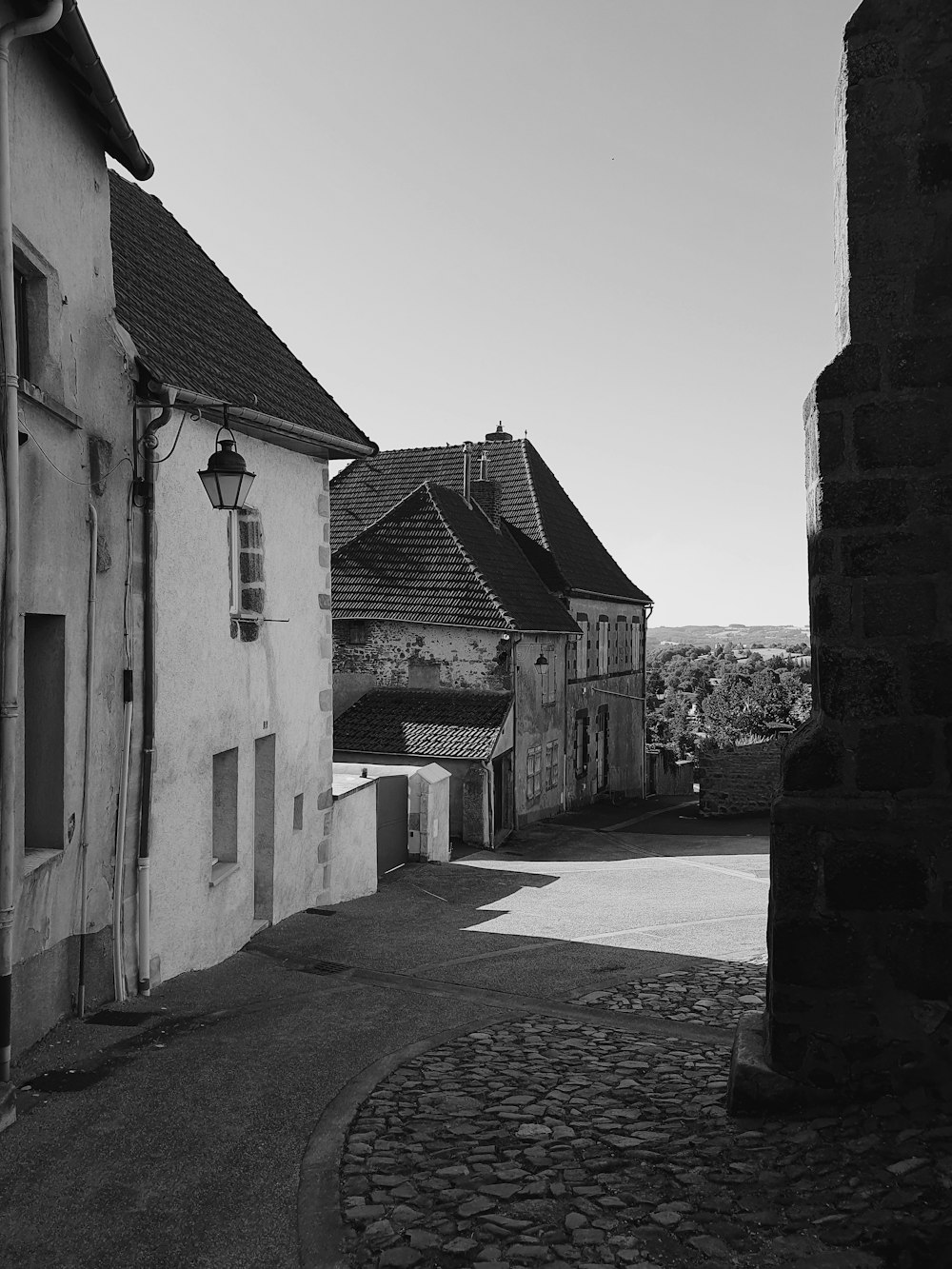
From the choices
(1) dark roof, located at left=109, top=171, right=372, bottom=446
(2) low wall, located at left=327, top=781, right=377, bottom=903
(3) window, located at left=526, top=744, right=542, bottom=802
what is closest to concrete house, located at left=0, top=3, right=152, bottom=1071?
(1) dark roof, located at left=109, top=171, right=372, bottom=446

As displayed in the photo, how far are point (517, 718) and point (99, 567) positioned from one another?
17.6 meters

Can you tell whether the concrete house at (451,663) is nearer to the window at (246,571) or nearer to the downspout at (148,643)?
the window at (246,571)

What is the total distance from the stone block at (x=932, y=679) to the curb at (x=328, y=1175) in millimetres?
2827

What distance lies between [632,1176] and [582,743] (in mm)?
26549

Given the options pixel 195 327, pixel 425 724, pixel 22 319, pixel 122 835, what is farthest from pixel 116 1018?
pixel 425 724

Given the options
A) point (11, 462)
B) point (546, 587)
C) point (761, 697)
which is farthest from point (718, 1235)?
point (761, 697)

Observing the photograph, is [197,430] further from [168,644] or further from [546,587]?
[546,587]

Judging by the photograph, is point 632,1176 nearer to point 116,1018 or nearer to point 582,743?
point 116,1018

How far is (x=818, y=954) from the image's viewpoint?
4.19m

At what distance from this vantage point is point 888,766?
423 centimetres

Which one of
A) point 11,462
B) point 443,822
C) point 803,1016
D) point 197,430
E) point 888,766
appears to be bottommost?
point 443,822

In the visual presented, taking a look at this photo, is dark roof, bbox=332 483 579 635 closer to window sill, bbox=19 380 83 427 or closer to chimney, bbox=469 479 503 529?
chimney, bbox=469 479 503 529

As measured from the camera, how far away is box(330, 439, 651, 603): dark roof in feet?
97.8

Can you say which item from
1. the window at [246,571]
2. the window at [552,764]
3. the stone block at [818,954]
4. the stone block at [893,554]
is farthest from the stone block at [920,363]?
the window at [552,764]
